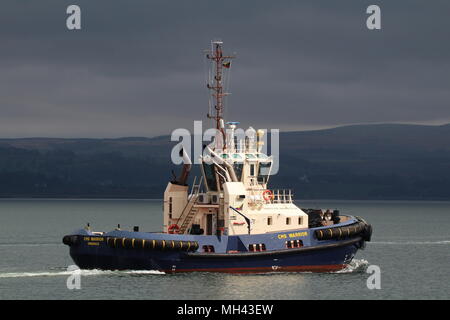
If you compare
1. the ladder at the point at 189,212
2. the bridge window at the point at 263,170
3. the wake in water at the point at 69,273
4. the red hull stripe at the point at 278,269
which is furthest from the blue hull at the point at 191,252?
the bridge window at the point at 263,170

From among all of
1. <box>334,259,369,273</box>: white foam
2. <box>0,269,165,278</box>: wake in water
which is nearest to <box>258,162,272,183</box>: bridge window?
<box>334,259,369,273</box>: white foam

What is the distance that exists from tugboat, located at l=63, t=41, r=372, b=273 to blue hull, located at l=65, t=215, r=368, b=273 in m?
0.04

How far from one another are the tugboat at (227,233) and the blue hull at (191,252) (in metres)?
0.04

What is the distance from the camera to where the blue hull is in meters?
39.2

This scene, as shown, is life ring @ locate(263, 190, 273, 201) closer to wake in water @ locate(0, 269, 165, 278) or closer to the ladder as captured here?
the ladder

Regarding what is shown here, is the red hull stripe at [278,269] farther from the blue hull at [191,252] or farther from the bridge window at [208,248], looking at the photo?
the bridge window at [208,248]

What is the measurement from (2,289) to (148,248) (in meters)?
6.25

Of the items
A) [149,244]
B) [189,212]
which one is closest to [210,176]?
[189,212]

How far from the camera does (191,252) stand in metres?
39.6

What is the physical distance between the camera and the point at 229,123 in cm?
4219

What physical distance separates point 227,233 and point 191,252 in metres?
2.00

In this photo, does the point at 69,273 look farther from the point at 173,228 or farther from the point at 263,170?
the point at 263,170

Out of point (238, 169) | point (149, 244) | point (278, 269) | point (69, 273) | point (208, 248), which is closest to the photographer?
point (149, 244)
